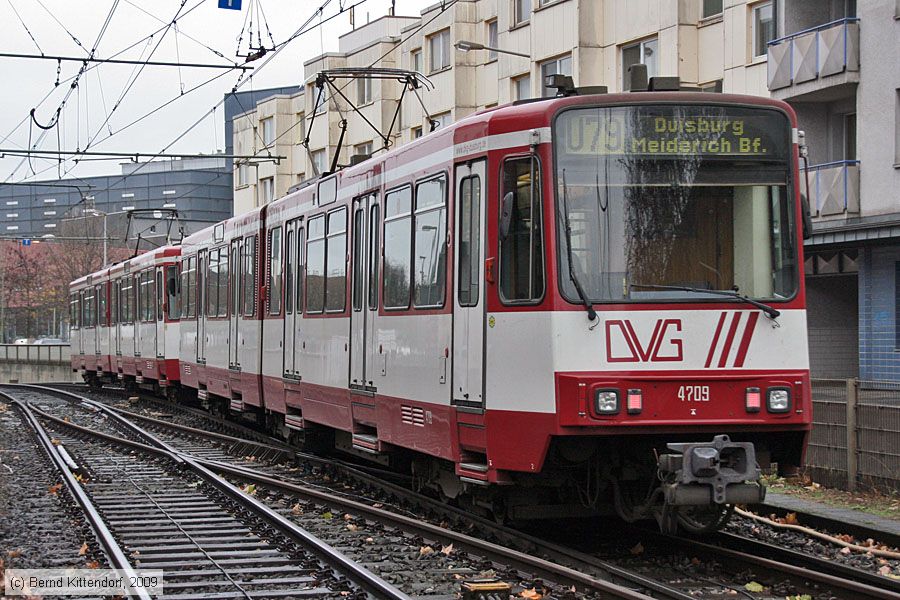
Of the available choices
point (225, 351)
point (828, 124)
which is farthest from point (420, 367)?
point (828, 124)

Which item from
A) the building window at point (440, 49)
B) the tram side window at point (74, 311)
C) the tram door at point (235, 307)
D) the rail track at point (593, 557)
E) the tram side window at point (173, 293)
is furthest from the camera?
the tram side window at point (74, 311)

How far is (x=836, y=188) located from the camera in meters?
25.8

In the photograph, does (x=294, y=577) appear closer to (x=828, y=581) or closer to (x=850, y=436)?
(x=828, y=581)

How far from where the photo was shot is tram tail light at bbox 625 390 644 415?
365 inches

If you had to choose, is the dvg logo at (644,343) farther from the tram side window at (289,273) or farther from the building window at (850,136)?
the building window at (850,136)

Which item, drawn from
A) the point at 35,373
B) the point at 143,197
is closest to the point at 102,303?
the point at 35,373

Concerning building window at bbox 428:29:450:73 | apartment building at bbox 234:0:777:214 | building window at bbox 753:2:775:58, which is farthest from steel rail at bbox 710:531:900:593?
building window at bbox 428:29:450:73

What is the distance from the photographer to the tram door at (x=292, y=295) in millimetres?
16656

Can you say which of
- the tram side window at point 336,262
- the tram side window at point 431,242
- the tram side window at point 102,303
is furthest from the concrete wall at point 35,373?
the tram side window at point 431,242

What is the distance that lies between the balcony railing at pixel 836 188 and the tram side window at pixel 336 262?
517 inches

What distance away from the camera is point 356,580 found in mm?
9031

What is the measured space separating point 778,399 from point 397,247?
13.6 feet

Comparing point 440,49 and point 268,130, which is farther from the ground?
point 440,49

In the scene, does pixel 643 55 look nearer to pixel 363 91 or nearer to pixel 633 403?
pixel 363 91
